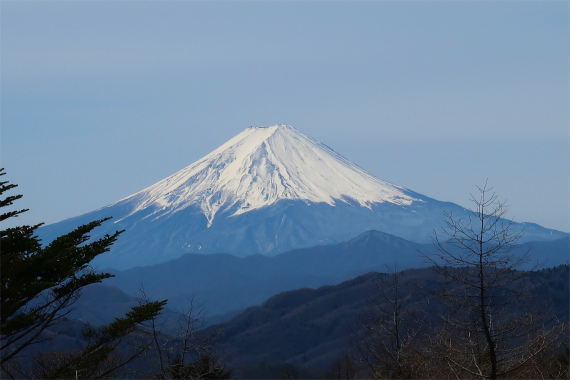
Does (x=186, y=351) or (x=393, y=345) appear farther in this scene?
(x=393, y=345)

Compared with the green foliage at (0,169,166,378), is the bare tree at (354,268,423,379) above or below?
below

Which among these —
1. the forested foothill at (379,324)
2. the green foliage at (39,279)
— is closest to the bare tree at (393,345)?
the forested foothill at (379,324)

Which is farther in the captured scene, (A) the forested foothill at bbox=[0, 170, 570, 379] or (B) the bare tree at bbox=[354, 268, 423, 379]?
(B) the bare tree at bbox=[354, 268, 423, 379]

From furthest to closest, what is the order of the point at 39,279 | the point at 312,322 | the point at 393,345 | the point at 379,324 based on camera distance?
1. the point at 312,322
2. the point at 393,345
3. the point at 379,324
4. the point at 39,279

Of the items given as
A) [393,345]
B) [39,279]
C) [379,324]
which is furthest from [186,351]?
[393,345]

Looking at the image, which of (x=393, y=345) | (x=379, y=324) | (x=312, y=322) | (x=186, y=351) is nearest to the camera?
(x=186, y=351)

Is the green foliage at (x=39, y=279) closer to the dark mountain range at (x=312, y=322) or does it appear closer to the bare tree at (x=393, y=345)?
the bare tree at (x=393, y=345)

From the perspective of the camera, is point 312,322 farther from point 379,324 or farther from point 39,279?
point 39,279

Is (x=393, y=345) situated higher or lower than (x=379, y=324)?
lower

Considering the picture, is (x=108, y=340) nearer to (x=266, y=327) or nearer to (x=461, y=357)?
(x=461, y=357)

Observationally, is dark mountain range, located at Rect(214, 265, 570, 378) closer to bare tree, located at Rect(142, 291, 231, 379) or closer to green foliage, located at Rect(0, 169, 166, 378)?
bare tree, located at Rect(142, 291, 231, 379)

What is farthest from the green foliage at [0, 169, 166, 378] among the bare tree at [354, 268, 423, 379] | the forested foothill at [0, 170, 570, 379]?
the bare tree at [354, 268, 423, 379]

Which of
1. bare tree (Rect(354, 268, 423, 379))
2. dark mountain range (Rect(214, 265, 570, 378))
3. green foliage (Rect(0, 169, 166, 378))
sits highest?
green foliage (Rect(0, 169, 166, 378))

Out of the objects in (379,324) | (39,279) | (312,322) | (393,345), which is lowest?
(312,322)
